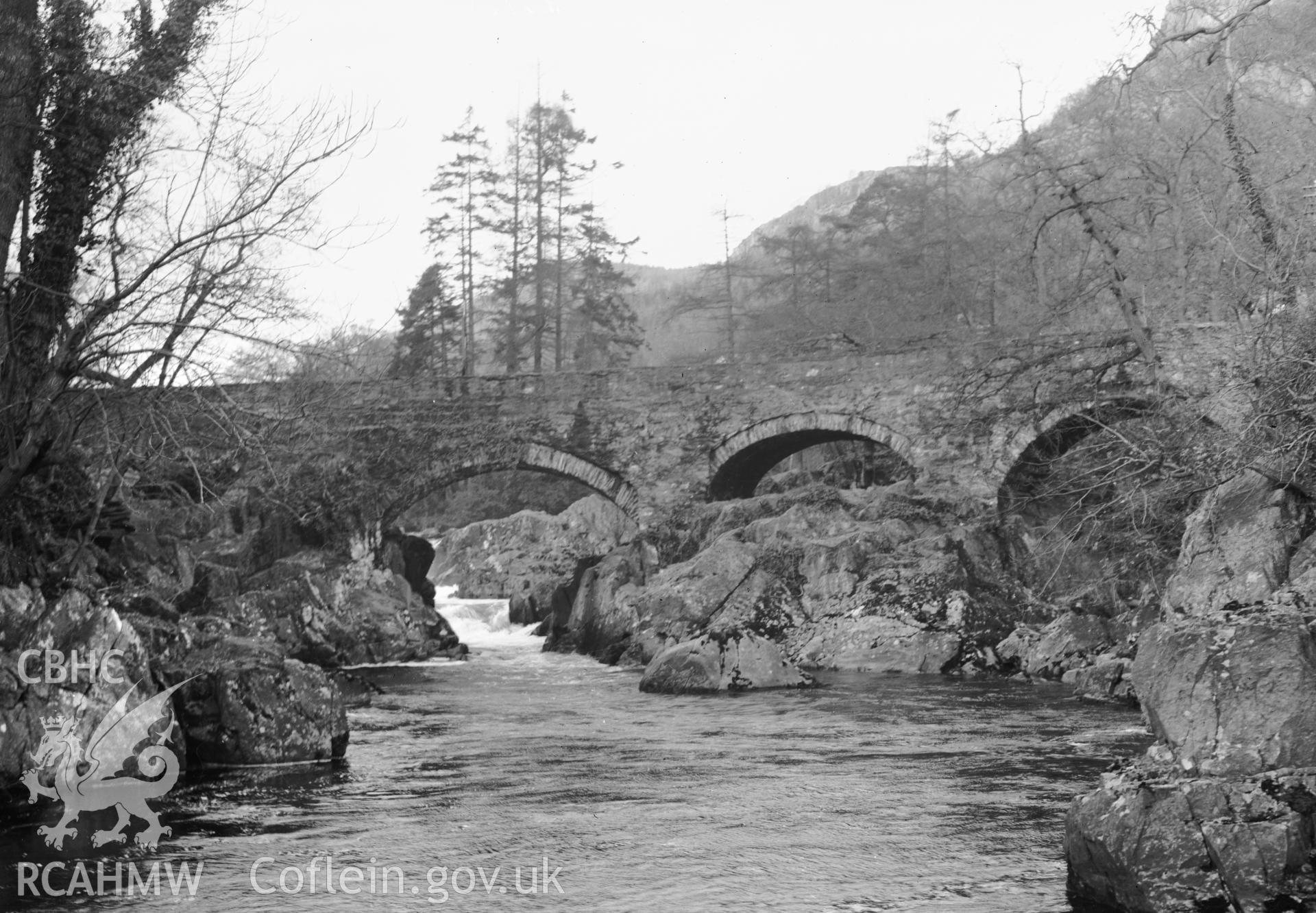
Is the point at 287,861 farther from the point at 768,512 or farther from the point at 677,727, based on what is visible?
the point at 768,512

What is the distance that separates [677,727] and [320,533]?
12267 mm

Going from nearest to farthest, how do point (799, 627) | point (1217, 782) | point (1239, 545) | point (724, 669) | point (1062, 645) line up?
point (1217, 782) < point (1239, 545) < point (724, 669) < point (1062, 645) < point (799, 627)

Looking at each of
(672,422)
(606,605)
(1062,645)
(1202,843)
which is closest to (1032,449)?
(672,422)

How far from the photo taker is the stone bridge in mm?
19047

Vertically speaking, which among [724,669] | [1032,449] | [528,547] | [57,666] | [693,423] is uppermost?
[693,423]

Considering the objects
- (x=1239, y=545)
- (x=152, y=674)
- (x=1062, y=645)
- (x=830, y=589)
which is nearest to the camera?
(x=1239, y=545)

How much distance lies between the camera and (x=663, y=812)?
6.86 m

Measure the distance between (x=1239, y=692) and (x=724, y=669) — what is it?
7.89m

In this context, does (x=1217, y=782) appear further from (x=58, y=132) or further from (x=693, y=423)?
(x=693, y=423)

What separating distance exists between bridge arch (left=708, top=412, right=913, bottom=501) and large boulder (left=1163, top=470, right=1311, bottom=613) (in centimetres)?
1283

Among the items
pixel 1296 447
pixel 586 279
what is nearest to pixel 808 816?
pixel 1296 447

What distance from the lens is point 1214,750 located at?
187 inches

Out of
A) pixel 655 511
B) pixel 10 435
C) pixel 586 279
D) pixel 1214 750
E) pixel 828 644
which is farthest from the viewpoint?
pixel 586 279

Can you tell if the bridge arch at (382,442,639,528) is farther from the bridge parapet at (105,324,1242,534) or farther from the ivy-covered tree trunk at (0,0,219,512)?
the ivy-covered tree trunk at (0,0,219,512)
